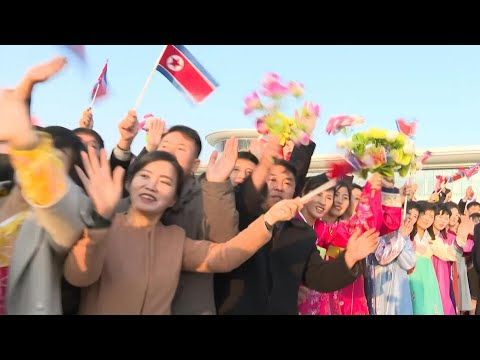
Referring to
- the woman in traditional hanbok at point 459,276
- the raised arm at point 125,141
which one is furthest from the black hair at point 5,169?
the woman in traditional hanbok at point 459,276

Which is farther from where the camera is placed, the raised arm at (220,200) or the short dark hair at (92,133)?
the short dark hair at (92,133)

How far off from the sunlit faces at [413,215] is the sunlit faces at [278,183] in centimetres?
225

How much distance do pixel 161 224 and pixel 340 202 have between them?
1498 millimetres

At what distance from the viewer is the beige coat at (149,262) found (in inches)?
91.3

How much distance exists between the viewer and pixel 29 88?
2.09 meters

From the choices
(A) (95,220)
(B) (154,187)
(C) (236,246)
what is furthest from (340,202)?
(A) (95,220)

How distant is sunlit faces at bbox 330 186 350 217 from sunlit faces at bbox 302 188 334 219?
198 mm

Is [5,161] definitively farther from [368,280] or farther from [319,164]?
[319,164]

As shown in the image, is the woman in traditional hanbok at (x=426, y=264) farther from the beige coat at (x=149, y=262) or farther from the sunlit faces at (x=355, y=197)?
the beige coat at (x=149, y=262)

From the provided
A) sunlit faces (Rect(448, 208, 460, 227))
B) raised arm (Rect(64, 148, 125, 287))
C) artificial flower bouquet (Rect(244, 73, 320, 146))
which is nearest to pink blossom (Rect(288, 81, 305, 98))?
artificial flower bouquet (Rect(244, 73, 320, 146))

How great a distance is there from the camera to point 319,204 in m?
3.38

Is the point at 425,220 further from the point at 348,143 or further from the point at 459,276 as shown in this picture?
the point at 348,143
